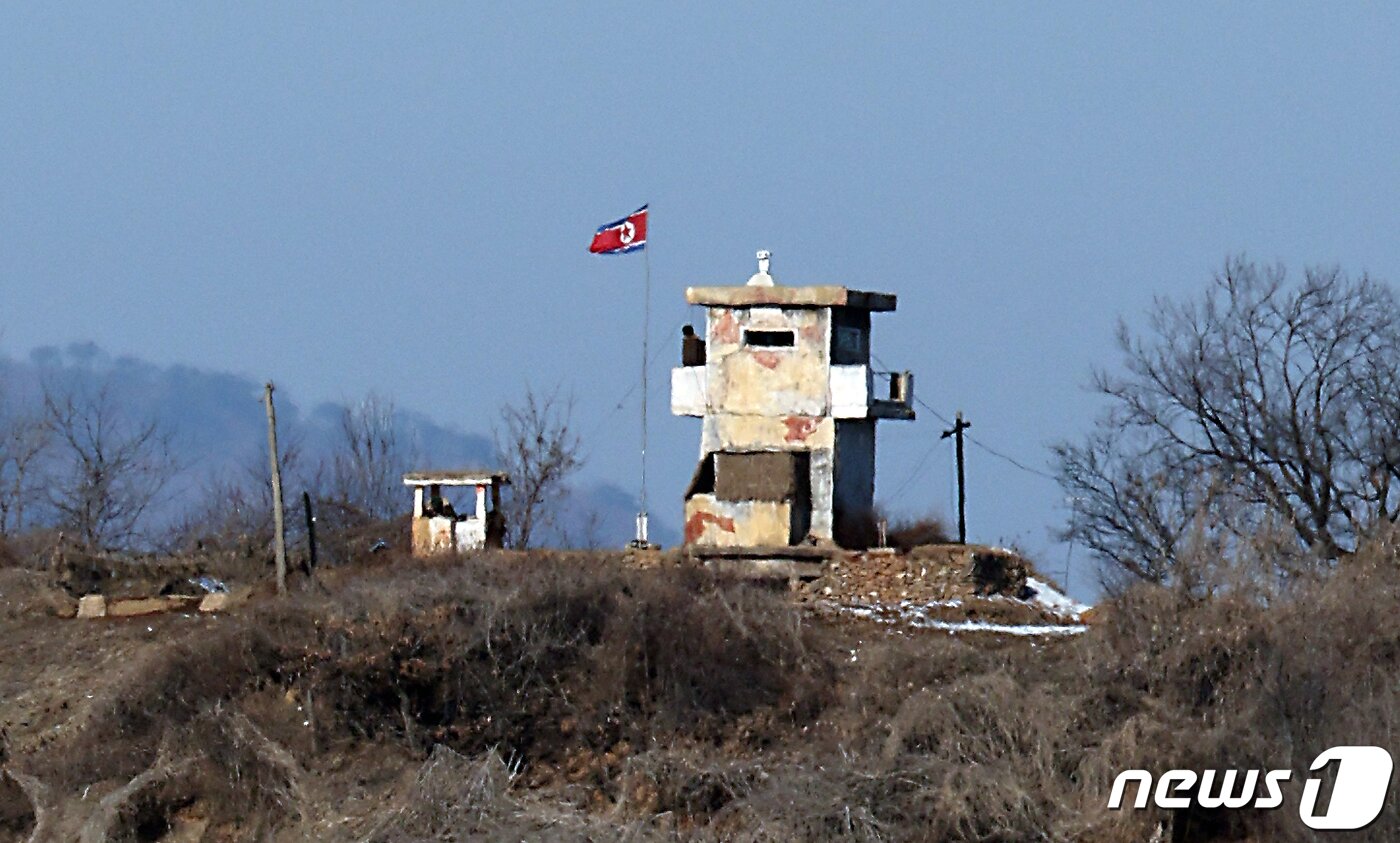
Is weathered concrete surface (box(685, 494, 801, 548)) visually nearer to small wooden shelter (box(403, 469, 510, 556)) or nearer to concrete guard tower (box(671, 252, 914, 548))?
concrete guard tower (box(671, 252, 914, 548))

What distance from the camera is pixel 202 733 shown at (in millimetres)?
24547

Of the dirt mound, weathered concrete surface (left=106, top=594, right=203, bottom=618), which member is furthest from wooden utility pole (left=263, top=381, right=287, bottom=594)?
the dirt mound

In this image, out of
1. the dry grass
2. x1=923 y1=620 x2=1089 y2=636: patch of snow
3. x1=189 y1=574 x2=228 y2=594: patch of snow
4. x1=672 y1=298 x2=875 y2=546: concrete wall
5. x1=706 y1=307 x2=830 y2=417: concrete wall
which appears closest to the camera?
the dry grass

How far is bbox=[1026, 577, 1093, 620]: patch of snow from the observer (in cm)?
3023

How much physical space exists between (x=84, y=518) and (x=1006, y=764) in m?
31.6

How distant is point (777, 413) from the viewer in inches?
1329

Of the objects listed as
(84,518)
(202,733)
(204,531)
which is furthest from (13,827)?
(84,518)

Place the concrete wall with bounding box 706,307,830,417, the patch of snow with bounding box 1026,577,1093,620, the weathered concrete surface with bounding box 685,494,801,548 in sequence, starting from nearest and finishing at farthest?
the patch of snow with bounding box 1026,577,1093,620, the weathered concrete surface with bounding box 685,494,801,548, the concrete wall with bounding box 706,307,830,417

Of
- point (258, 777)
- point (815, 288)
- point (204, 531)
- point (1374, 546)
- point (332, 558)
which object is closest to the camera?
point (258, 777)

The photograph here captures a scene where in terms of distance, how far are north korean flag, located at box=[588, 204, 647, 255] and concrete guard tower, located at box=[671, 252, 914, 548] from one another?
6.42ft

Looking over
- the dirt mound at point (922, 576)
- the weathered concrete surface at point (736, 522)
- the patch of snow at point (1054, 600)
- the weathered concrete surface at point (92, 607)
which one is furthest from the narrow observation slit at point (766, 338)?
the weathered concrete surface at point (92, 607)

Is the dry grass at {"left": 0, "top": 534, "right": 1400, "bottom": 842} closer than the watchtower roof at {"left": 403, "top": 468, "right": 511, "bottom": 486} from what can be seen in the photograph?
Yes

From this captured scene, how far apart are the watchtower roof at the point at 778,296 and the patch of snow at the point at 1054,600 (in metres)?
5.03

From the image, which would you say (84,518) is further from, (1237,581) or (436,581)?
(1237,581)
